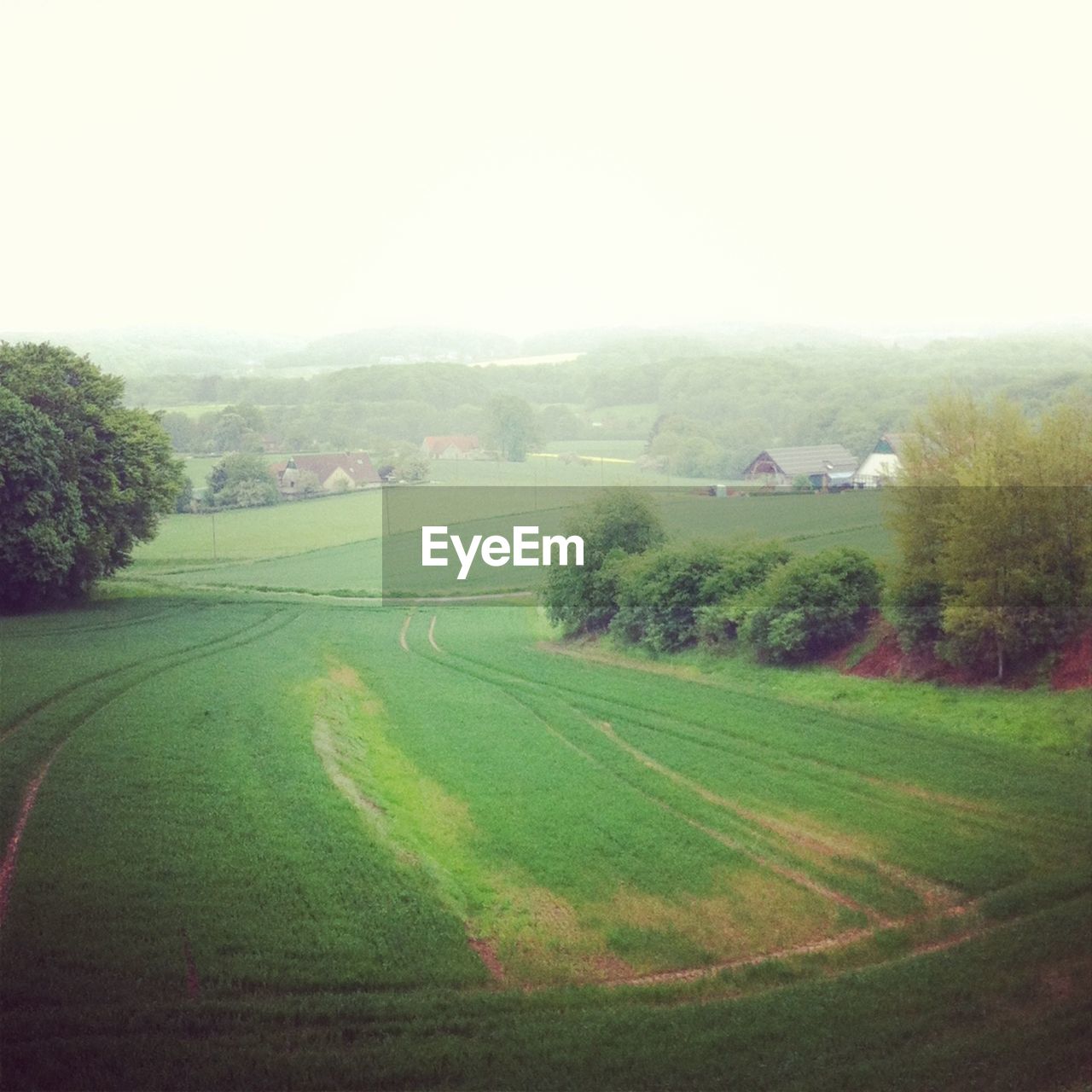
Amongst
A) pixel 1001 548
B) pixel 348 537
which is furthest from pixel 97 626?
Result: pixel 1001 548

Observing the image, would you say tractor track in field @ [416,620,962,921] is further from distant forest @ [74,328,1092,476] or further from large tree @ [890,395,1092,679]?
distant forest @ [74,328,1092,476]

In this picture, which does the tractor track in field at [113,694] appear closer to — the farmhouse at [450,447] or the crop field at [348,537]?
the crop field at [348,537]

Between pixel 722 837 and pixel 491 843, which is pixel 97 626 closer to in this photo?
pixel 491 843

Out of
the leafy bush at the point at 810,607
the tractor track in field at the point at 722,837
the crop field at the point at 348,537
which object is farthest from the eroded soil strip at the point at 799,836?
the crop field at the point at 348,537

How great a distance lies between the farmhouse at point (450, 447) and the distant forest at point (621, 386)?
3.1 inches

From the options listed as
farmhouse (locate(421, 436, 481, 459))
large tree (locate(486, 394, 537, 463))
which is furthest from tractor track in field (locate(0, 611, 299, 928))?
large tree (locate(486, 394, 537, 463))

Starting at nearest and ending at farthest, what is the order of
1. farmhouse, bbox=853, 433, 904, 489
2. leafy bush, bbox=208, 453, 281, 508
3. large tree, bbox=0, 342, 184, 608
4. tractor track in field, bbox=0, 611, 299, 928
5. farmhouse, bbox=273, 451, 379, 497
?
1. tractor track in field, bbox=0, 611, 299, 928
2. large tree, bbox=0, 342, 184, 608
3. leafy bush, bbox=208, 453, 281, 508
4. farmhouse, bbox=273, 451, 379, 497
5. farmhouse, bbox=853, 433, 904, 489

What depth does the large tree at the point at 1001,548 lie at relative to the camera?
20.4 feet

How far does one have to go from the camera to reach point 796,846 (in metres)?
5.43

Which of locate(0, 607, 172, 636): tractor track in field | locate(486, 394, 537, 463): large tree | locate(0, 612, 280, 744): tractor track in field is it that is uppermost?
locate(486, 394, 537, 463): large tree

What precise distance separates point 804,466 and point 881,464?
490mm

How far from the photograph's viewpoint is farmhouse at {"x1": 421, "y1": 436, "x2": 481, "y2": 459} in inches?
251

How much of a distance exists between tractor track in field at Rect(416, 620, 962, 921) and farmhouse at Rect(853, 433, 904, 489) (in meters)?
2.26

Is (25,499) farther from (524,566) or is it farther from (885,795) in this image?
(885,795)
